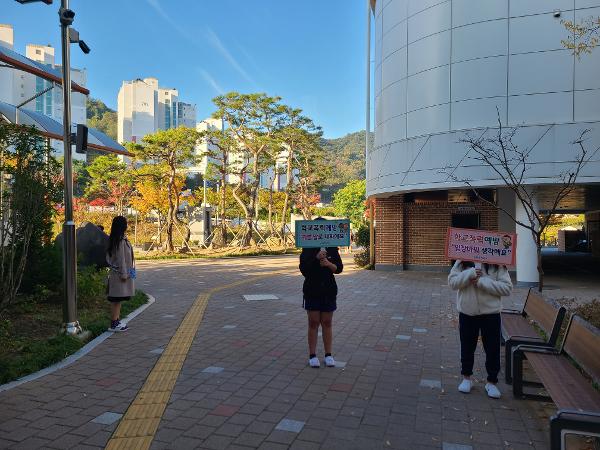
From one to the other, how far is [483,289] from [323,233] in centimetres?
172

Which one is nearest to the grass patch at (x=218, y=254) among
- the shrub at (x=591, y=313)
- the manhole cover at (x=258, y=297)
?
the manhole cover at (x=258, y=297)

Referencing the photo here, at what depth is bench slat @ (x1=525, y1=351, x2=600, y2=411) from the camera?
10.8 ft

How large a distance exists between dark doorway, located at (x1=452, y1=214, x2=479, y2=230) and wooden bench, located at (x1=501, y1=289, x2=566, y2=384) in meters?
11.0

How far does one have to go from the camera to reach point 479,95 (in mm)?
13555

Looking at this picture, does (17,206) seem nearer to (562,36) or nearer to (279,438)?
(279,438)

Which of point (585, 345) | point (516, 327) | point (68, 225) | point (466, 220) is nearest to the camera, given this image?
point (585, 345)

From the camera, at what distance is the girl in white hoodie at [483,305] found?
445 cm

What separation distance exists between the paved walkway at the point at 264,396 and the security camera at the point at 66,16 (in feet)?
14.9

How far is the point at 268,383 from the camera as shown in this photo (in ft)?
16.1

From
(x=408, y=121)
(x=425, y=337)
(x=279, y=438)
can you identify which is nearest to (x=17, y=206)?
(x=279, y=438)

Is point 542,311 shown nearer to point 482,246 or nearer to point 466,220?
point 482,246

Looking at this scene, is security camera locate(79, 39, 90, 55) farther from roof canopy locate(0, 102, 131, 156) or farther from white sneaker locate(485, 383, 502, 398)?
white sneaker locate(485, 383, 502, 398)

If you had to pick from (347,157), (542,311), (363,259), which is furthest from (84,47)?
(347,157)

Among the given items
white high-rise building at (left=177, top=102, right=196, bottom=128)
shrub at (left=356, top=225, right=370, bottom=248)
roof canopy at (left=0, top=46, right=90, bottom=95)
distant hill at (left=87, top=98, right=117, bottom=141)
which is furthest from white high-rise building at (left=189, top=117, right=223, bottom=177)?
white high-rise building at (left=177, top=102, right=196, bottom=128)
